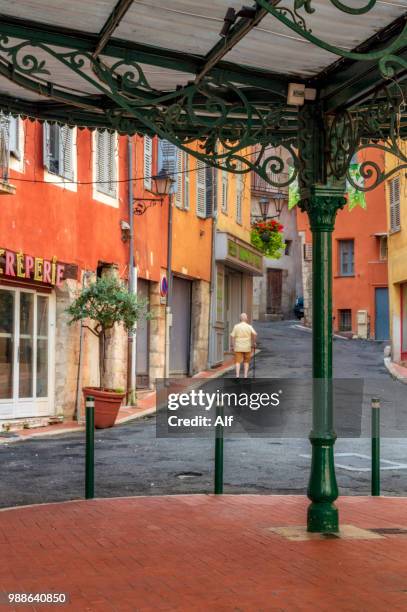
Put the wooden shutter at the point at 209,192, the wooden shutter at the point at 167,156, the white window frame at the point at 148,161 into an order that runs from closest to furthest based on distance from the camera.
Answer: the white window frame at the point at 148,161, the wooden shutter at the point at 167,156, the wooden shutter at the point at 209,192

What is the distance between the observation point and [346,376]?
27.5m

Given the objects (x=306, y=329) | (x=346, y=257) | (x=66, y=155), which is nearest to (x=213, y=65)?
(x=66, y=155)

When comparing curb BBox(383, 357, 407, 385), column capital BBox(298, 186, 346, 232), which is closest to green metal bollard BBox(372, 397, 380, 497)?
column capital BBox(298, 186, 346, 232)

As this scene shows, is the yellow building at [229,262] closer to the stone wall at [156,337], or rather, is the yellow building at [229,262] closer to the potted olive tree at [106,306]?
the stone wall at [156,337]

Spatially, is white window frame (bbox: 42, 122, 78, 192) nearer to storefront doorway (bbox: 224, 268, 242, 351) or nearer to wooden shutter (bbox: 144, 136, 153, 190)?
wooden shutter (bbox: 144, 136, 153, 190)

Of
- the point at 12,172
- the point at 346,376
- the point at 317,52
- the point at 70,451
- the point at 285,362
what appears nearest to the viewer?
the point at 317,52

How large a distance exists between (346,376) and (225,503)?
18605 mm

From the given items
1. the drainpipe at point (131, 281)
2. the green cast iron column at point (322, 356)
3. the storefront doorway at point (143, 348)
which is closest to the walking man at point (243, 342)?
the storefront doorway at point (143, 348)

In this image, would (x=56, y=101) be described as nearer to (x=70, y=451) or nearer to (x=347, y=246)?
(x=70, y=451)

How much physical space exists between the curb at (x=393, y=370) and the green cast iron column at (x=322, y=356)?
18969 mm

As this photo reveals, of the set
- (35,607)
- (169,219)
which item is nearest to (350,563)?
(35,607)

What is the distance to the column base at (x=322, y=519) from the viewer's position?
7668mm

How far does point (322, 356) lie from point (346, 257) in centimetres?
3955

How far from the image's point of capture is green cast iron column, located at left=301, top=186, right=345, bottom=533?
304 inches
